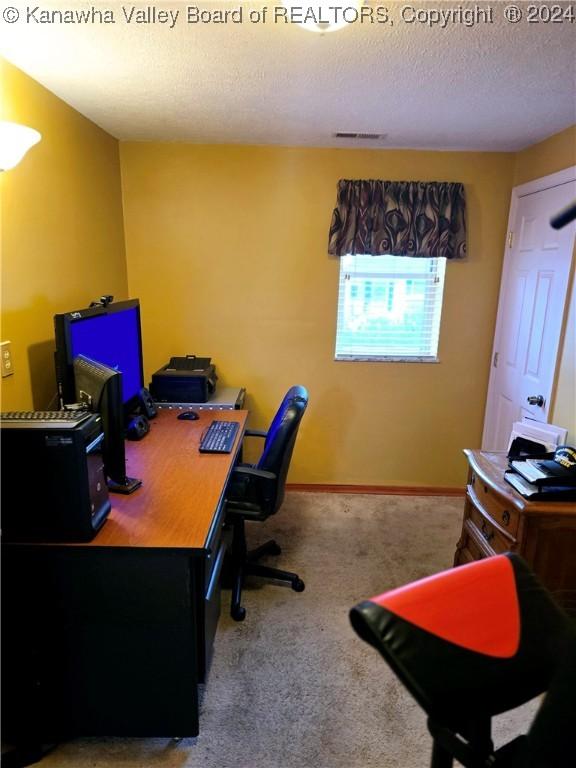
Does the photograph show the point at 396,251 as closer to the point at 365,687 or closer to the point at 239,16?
the point at 239,16

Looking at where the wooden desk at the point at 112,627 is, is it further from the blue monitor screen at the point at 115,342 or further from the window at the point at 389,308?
the window at the point at 389,308

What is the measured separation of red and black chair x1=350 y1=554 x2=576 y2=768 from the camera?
775mm

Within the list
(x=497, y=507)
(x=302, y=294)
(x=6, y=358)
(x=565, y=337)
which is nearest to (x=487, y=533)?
(x=497, y=507)

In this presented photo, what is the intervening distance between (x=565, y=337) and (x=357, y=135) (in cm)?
164

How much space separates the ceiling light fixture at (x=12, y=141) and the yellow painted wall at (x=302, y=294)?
149cm

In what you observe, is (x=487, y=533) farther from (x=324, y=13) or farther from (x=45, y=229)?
(x=45, y=229)

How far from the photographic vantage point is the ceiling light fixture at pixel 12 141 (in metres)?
1.38

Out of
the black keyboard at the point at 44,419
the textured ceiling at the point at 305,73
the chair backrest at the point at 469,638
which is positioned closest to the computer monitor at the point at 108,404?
the black keyboard at the point at 44,419

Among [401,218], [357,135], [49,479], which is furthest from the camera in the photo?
[401,218]

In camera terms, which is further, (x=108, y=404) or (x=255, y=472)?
(x=255, y=472)

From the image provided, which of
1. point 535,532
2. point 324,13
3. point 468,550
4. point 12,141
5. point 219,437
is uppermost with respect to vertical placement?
point 324,13

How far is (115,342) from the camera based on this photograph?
2.14 meters

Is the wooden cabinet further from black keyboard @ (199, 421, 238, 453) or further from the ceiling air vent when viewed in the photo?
the ceiling air vent

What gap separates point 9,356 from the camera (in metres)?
1.73
